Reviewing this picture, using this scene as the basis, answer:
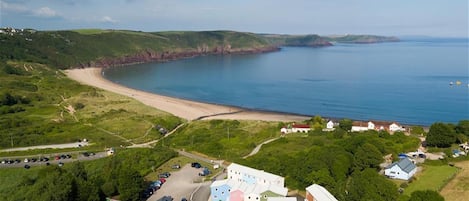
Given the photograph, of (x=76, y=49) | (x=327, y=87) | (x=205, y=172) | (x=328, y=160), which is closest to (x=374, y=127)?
(x=328, y=160)

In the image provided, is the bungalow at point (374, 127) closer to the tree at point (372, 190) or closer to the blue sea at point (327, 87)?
the blue sea at point (327, 87)

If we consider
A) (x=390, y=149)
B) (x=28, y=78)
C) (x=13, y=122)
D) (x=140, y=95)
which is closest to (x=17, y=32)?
(x=28, y=78)

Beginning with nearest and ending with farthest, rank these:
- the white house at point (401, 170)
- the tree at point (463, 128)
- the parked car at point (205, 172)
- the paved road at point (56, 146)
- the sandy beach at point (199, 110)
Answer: the white house at point (401, 170) < the parked car at point (205, 172) < the paved road at point (56, 146) < the tree at point (463, 128) < the sandy beach at point (199, 110)

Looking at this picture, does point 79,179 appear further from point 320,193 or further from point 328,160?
point 328,160

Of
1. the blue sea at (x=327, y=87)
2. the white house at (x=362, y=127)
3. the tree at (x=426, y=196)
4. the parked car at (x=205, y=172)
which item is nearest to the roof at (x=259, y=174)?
the parked car at (x=205, y=172)

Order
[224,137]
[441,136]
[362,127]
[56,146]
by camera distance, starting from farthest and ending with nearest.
→ 1. [362,127]
2. [224,137]
3. [56,146]
4. [441,136]

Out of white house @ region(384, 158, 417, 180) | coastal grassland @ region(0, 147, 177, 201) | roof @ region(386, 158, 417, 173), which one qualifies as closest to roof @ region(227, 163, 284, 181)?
coastal grassland @ region(0, 147, 177, 201)

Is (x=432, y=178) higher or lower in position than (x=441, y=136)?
lower
